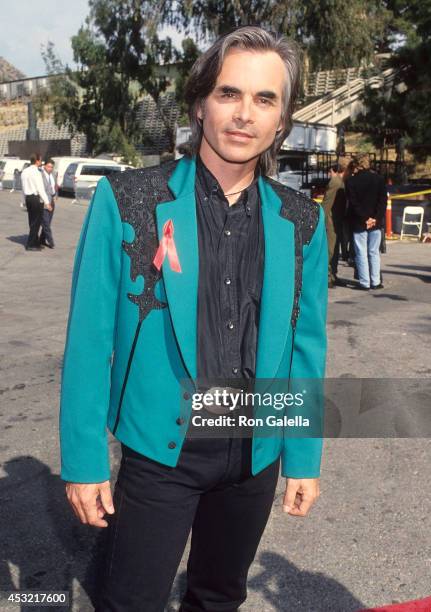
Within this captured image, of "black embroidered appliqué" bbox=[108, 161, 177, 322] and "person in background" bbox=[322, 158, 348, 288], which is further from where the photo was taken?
"person in background" bbox=[322, 158, 348, 288]

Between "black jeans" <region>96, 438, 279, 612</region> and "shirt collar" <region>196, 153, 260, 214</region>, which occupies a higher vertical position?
"shirt collar" <region>196, 153, 260, 214</region>

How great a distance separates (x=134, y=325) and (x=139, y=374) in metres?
0.12

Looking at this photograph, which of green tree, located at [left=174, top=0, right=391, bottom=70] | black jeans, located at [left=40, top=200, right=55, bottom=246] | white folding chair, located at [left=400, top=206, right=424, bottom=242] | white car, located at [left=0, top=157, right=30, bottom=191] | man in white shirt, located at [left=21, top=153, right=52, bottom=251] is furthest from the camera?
white car, located at [left=0, top=157, right=30, bottom=191]

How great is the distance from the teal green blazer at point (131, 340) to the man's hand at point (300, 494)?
6.8 inches

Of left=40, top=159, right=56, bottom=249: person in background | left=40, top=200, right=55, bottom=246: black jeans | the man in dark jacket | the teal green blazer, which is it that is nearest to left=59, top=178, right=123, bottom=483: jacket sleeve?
the teal green blazer

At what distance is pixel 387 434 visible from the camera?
4.84m

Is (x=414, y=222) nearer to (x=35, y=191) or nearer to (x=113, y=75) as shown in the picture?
(x=35, y=191)

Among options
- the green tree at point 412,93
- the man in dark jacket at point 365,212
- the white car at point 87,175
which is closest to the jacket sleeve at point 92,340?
the man in dark jacket at point 365,212

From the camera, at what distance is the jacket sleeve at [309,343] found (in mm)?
1983

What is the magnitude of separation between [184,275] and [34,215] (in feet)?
42.1

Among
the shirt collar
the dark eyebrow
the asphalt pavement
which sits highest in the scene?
the dark eyebrow

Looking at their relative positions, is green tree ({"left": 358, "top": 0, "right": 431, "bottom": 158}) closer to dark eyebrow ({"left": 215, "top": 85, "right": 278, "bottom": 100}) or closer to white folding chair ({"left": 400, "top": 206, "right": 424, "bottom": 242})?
white folding chair ({"left": 400, "top": 206, "right": 424, "bottom": 242})

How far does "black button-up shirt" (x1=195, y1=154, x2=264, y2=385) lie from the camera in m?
1.83

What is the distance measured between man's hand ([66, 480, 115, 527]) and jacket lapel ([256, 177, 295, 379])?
18.4 inches
